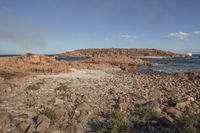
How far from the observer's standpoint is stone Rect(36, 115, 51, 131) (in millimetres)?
8500

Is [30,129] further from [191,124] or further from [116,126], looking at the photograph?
[191,124]

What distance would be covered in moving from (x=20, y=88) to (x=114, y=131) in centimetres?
930

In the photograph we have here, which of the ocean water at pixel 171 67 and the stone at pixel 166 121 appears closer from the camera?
the stone at pixel 166 121

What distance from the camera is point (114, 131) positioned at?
803 cm

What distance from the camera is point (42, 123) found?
8.71 meters

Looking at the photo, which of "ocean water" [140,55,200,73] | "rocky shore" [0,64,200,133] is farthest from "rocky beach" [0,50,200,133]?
"ocean water" [140,55,200,73]

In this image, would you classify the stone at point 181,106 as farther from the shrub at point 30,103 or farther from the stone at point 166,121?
the shrub at point 30,103

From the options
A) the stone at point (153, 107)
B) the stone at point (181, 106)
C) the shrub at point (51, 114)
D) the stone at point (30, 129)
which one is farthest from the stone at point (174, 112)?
the stone at point (30, 129)

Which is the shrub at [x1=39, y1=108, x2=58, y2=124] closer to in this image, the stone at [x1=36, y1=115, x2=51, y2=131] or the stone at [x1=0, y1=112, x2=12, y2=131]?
the stone at [x1=36, y1=115, x2=51, y2=131]

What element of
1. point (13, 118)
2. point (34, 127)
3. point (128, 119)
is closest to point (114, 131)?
point (128, 119)

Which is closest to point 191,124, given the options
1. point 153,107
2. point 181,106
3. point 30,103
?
point 153,107

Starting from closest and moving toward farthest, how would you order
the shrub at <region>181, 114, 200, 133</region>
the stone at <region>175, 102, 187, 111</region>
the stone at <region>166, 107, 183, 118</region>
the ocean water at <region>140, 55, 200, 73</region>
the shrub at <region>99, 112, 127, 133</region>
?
the shrub at <region>181, 114, 200, 133</region>
the shrub at <region>99, 112, 127, 133</region>
the stone at <region>166, 107, 183, 118</region>
the stone at <region>175, 102, 187, 111</region>
the ocean water at <region>140, 55, 200, 73</region>

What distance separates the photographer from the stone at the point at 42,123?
27.9ft

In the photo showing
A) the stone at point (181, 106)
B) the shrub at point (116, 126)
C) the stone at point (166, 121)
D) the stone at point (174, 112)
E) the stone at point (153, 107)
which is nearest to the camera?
the shrub at point (116, 126)
